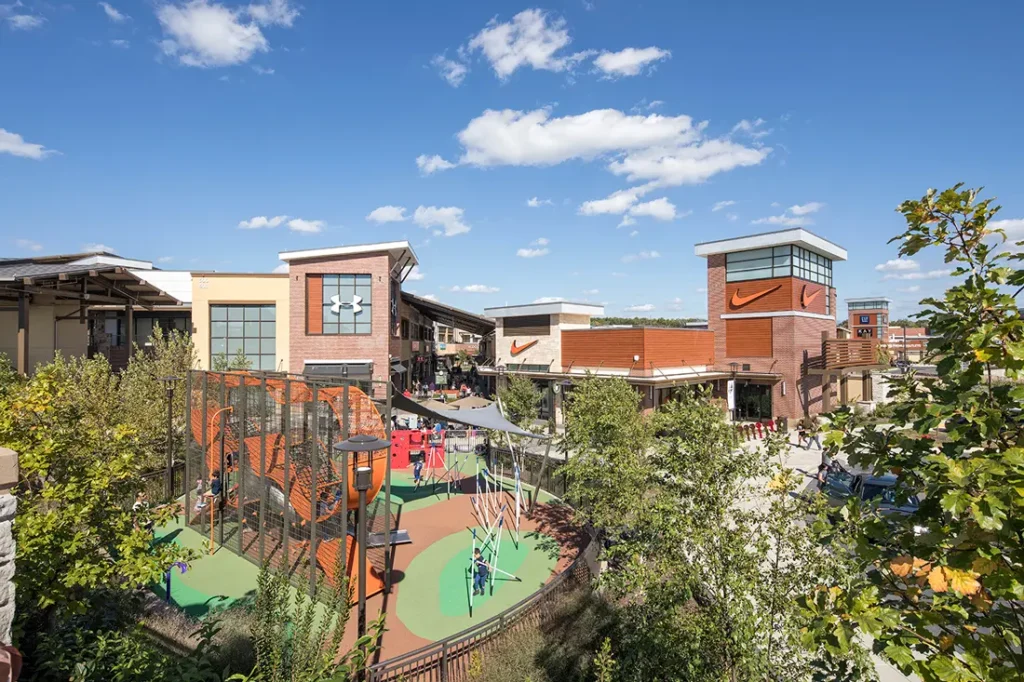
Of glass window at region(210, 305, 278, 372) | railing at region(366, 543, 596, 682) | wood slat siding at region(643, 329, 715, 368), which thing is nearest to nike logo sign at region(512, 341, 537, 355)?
wood slat siding at region(643, 329, 715, 368)

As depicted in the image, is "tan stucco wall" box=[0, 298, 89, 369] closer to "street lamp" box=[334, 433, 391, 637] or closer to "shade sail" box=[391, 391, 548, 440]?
"shade sail" box=[391, 391, 548, 440]

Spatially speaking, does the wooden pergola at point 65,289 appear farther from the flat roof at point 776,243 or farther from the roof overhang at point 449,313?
the flat roof at point 776,243

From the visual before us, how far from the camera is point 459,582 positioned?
1248 centimetres

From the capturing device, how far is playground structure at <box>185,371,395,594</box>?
35.5 ft

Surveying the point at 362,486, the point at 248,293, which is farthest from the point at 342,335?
the point at 362,486

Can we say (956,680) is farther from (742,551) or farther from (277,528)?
(277,528)

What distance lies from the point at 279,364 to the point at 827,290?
36.7 m

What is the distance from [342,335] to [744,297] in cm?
2607

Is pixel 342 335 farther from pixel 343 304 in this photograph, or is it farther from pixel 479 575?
pixel 479 575

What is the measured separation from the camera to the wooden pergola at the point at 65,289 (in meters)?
18.8

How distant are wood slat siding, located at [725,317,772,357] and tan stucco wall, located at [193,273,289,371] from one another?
28.6 metres

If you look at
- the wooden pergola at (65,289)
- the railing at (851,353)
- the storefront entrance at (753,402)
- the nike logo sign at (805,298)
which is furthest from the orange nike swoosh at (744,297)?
the wooden pergola at (65,289)

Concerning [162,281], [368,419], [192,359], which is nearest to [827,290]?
[368,419]

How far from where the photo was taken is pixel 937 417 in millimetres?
2994
